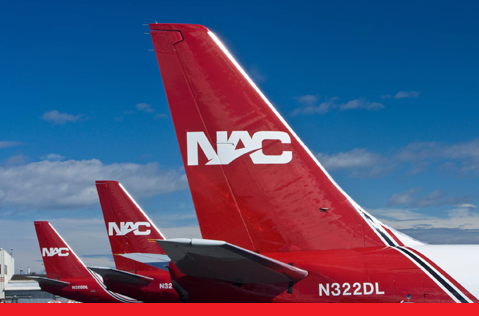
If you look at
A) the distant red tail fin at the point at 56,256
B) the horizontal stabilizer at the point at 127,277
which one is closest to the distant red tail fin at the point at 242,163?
the horizontal stabilizer at the point at 127,277

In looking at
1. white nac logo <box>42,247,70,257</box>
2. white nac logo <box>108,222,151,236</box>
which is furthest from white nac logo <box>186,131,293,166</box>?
white nac logo <box>42,247,70,257</box>

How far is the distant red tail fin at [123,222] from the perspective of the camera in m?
27.3

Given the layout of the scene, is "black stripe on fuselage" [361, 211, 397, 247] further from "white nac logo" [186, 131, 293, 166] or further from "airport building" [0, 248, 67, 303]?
"airport building" [0, 248, 67, 303]

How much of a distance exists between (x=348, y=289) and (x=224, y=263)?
90.6 inches

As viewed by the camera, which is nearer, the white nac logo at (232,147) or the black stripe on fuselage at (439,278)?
the black stripe on fuselage at (439,278)

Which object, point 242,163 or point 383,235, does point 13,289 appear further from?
point 383,235

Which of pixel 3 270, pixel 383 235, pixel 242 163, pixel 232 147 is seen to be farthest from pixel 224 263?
pixel 3 270

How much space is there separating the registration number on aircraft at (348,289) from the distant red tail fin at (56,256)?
94.7 feet

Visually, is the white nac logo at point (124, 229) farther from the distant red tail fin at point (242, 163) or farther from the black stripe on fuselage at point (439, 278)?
the black stripe on fuselage at point (439, 278)

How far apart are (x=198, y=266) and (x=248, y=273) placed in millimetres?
811

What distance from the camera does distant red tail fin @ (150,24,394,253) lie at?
311 inches

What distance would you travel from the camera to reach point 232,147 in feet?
26.2

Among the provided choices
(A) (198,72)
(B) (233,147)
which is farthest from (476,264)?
(A) (198,72)

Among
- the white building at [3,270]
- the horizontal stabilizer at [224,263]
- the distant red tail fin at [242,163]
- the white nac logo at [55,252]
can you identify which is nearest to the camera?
the horizontal stabilizer at [224,263]
